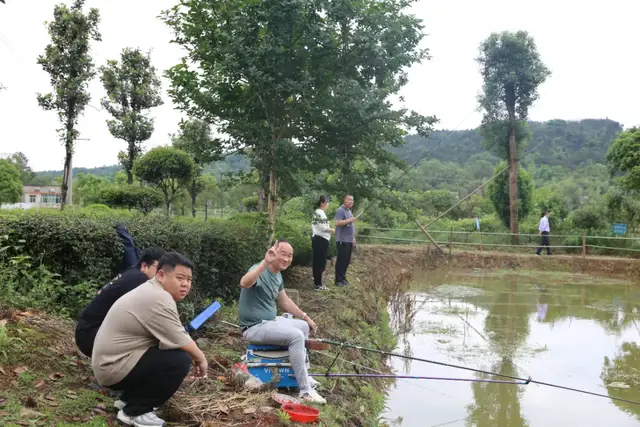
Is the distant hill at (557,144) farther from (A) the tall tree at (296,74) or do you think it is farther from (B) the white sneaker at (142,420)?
(B) the white sneaker at (142,420)

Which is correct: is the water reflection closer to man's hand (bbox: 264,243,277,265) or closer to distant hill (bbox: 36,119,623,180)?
man's hand (bbox: 264,243,277,265)

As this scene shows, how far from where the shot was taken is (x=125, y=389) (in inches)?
121

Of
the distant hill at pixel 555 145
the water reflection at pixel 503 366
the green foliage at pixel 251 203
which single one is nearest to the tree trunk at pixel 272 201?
the water reflection at pixel 503 366

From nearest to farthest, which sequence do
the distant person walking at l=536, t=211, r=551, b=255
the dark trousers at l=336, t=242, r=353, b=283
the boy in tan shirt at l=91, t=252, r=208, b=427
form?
1. the boy in tan shirt at l=91, t=252, r=208, b=427
2. the dark trousers at l=336, t=242, r=353, b=283
3. the distant person walking at l=536, t=211, r=551, b=255

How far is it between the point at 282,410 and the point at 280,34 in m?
4.52

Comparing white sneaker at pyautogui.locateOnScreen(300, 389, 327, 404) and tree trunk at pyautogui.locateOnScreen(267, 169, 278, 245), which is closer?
white sneaker at pyautogui.locateOnScreen(300, 389, 327, 404)

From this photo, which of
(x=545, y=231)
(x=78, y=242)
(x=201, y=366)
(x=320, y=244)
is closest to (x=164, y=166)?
(x=320, y=244)

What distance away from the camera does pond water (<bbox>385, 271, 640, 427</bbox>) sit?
5.48 m

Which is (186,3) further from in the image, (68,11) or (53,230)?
(68,11)

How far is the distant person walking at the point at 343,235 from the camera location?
27.6 feet

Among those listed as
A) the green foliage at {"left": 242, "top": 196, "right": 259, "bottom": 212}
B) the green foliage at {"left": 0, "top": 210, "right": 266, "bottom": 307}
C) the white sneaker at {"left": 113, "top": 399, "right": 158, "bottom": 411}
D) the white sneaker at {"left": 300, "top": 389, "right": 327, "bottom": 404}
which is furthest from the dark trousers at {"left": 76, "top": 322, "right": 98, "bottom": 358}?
the green foliage at {"left": 242, "top": 196, "right": 259, "bottom": 212}

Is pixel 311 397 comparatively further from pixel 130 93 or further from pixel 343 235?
pixel 130 93

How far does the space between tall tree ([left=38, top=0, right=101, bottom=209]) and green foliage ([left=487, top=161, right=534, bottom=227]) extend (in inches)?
568

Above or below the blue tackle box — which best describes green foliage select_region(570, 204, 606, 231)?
above
